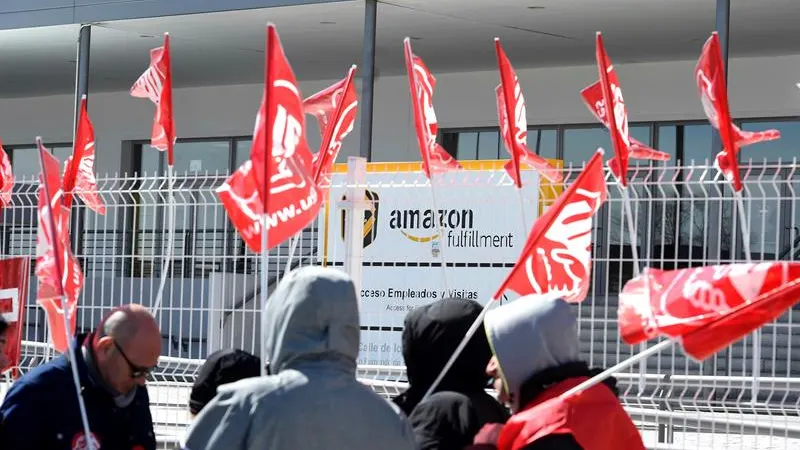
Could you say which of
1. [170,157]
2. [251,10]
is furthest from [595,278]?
[251,10]

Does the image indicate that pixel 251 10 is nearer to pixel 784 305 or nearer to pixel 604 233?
pixel 604 233

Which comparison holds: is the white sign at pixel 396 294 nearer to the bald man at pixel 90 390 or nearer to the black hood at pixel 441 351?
the black hood at pixel 441 351

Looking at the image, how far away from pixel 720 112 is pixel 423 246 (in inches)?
136

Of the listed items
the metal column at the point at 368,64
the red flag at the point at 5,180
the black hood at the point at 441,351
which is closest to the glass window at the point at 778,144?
the metal column at the point at 368,64

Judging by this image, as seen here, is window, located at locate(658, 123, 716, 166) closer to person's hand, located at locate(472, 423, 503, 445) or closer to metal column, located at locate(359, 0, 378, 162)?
metal column, located at locate(359, 0, 378, 162)

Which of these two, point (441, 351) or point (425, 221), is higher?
point (425, 221)

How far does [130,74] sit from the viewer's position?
1923 cm

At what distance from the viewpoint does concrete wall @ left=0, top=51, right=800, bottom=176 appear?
17.0 metres

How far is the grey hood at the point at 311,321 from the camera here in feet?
10.9

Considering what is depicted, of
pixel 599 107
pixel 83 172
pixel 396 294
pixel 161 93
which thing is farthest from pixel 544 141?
pixel 161 93

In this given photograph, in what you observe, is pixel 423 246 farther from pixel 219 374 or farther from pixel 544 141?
pixel 544 141

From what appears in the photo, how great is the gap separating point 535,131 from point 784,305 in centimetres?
1504

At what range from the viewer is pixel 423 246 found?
386 inches

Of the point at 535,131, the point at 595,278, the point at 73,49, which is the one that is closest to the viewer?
the point at 595,278
